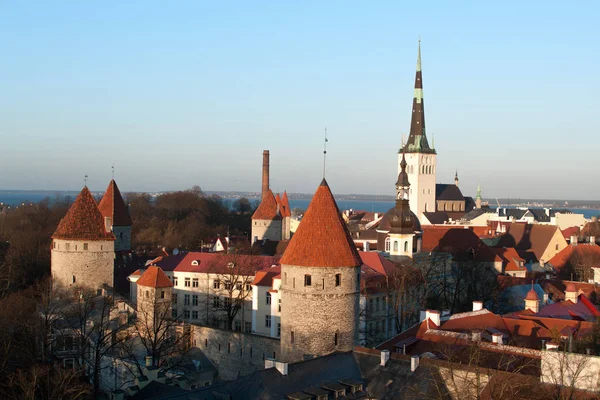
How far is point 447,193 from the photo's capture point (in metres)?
96.4

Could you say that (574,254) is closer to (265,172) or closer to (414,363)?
(265,172)

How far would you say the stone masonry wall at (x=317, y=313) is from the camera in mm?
23703

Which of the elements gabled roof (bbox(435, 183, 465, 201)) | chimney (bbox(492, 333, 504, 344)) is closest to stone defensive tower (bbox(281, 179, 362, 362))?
chimney (bbox(492, 333, 504, 344))

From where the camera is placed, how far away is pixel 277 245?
57094mm

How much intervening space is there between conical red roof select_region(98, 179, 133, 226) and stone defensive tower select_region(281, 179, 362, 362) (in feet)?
88.4

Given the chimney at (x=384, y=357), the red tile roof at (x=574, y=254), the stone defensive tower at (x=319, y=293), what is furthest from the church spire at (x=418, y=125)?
the chimney at (x=384, y=357)

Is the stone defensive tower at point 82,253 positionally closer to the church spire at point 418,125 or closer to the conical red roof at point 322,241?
the conical red roof at point 322,241

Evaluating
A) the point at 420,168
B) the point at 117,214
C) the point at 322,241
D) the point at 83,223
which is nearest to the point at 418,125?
the point at 420,168

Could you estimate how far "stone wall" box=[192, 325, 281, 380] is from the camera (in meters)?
28.0

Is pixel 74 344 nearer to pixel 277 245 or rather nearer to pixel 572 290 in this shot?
pixel 572 290

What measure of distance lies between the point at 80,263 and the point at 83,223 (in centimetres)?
193

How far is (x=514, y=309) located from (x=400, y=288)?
26.9 ft

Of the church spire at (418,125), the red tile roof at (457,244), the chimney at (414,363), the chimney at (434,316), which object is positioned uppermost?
the church spire at (418,125)

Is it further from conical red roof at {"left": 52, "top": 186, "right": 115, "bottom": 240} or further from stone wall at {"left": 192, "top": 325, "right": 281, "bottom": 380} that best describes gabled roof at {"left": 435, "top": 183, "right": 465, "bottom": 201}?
stone wall at {"left": 192, "top": 325, "right": 281, "bottom": 380}
